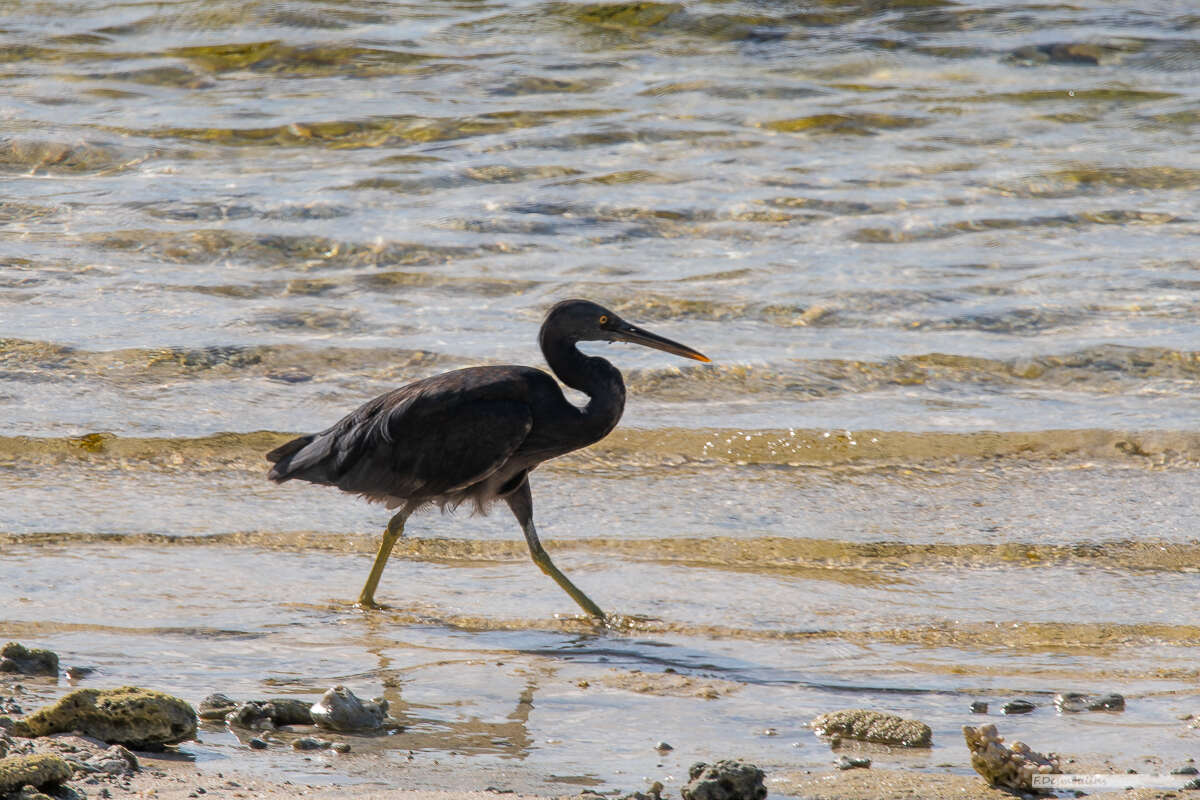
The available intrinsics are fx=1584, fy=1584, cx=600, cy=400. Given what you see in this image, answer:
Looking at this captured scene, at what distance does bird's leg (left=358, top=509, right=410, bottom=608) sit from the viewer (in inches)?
234

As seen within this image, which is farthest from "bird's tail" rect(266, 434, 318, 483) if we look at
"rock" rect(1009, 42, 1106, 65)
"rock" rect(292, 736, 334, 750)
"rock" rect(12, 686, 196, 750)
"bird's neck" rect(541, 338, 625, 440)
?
"rock" rect(1009, 42, 1106, 65)

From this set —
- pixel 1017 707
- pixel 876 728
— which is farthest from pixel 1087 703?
pixel 876 728

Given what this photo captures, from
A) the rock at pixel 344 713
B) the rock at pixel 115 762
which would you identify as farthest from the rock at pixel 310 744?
the rock at pixel 115 762

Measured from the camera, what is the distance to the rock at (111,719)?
3846 mm

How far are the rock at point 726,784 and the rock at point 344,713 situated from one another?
3.29 ft

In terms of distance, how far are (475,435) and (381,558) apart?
60cm

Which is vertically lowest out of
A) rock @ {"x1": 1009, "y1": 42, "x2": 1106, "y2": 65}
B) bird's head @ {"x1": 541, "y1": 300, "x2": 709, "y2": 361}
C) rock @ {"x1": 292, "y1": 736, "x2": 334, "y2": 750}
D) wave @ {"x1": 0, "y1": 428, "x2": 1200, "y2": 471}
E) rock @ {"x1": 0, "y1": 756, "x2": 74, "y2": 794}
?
wave @ {"x1": 0, "y1": 428, "x2": 1200, "y2": 471}

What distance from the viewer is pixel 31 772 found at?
3.25 metres

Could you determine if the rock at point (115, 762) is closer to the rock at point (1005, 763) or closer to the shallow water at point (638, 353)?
the shallow water at point (638, 353)

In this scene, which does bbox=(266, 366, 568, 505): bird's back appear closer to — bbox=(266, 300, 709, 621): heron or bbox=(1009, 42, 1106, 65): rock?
bbox=(266, 300, 709, 621): heron

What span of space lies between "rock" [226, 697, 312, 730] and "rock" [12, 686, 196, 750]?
12.2 inches

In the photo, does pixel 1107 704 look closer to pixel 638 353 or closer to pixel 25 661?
pixel 25 661

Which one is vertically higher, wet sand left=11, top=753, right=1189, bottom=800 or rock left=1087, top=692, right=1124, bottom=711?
wet sand left=11, top=753, right=1189, bottom=800

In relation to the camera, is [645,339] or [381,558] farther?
[645,339]
